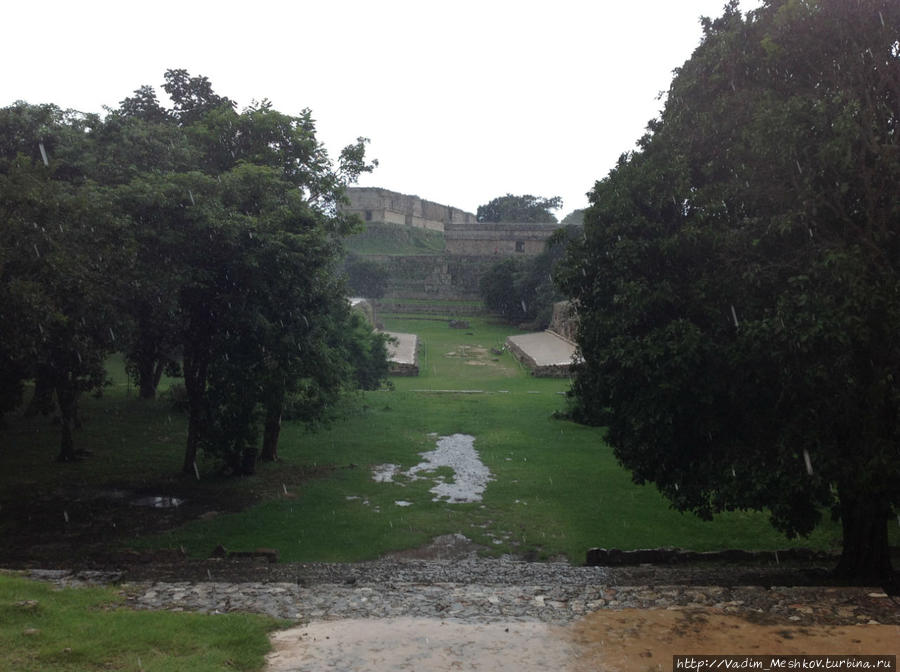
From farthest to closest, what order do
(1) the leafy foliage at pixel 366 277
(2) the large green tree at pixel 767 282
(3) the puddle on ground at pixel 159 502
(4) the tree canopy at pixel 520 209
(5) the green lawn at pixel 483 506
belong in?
(4) the tree canopy at pixel 520 209, (1) the leafy foliage at pixel 366 277, (3) the puddle on ground at pixel 159 502, (5) the green lawn at pixel 483 506, (2) the large green tree at pixel 767 282

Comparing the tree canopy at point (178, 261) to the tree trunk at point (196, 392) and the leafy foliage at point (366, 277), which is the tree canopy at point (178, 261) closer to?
the tree trunk at point (196, 392)

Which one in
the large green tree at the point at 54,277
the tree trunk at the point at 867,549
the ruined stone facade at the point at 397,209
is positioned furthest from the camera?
the ruined stone facade at the point at 397,209

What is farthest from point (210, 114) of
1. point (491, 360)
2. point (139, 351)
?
point (491, 360)

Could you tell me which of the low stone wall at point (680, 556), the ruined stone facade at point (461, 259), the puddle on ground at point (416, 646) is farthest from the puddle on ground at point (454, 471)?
the ruined stone facade at point (461, 259)

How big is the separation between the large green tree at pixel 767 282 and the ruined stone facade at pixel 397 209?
5858 cm

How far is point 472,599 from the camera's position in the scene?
8.20 metres

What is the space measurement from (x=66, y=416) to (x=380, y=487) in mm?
7413

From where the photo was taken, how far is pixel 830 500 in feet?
28.2

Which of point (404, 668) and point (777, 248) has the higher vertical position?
point (777, 248)

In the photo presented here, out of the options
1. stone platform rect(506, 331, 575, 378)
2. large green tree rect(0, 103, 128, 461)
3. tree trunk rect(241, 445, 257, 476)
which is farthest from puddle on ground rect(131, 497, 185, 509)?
stone platform rect(506, 331, 575, 378)

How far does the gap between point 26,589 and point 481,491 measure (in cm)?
→ 970

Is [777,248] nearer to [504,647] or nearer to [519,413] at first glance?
[504,647]

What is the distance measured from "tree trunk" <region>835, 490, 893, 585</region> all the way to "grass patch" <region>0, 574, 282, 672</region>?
7487mm

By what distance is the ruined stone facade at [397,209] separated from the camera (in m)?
72.9
